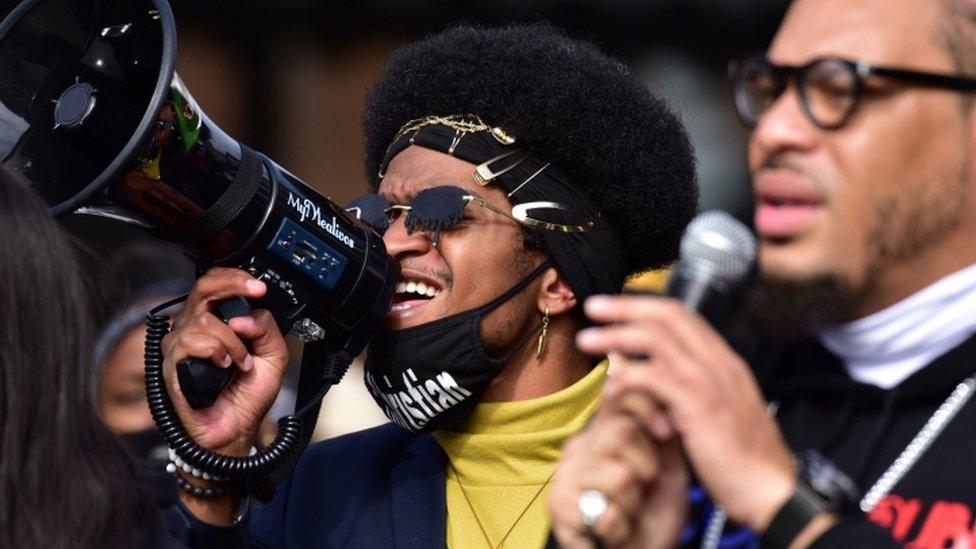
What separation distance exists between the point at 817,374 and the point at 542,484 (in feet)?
4.60

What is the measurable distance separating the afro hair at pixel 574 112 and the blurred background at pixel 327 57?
444cm

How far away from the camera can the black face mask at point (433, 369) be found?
3.67 metres

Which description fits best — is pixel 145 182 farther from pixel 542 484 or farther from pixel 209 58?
pixel 209 58

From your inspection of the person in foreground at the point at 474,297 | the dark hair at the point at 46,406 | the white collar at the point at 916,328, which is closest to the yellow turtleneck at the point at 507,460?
the person in foreground at the point at 474,297

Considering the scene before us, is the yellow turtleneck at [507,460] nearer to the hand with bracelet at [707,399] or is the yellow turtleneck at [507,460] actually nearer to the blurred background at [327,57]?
the hand with bracelet at [707,399]

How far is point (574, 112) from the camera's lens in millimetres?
3916

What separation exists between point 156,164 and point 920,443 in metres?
1.71

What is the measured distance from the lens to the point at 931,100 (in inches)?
88.1

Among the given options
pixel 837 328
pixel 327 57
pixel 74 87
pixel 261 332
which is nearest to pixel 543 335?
pixel 261 332

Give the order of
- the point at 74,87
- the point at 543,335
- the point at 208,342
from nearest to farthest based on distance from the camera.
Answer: the point at 74,87 → the point at 208,342 → the point at 543,335

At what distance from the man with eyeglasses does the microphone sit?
4cm

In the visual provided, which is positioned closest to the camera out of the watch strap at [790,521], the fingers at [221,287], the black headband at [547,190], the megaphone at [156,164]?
the watch strap at [790,521]

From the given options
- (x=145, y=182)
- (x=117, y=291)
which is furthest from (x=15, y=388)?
(x=117, y=291)

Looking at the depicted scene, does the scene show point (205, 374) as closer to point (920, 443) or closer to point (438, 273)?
point (438, 273)
